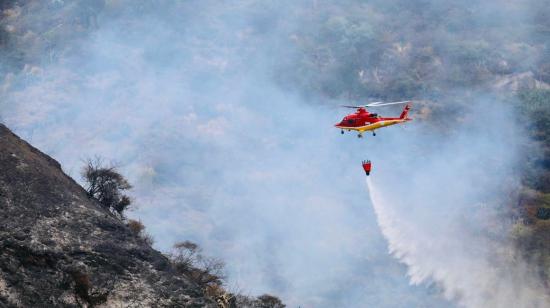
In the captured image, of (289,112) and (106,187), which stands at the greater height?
(289,112)

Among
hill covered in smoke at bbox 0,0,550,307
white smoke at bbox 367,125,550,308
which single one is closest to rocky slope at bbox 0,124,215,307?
hill covered in smoke at bbox 0,0,550,307

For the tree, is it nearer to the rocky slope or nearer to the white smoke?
the rocky slope

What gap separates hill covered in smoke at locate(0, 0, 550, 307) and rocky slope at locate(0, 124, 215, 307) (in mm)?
27830

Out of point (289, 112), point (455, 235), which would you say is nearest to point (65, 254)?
point (455, 235)

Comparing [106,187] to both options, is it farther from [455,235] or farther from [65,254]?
[455,235]

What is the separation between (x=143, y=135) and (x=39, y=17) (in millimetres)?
26208

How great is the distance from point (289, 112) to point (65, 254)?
49.0m

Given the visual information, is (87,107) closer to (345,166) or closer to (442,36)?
(345,166)

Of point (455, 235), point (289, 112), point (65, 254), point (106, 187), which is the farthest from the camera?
point (289, 112)

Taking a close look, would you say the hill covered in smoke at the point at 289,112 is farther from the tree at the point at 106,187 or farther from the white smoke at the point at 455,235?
the tree at the point at 106,187

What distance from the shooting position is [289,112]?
6488cm

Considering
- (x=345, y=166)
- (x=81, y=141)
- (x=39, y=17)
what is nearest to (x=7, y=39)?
(x=39, y=17)

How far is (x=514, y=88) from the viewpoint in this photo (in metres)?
64.6

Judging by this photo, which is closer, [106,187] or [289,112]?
[106,187]
